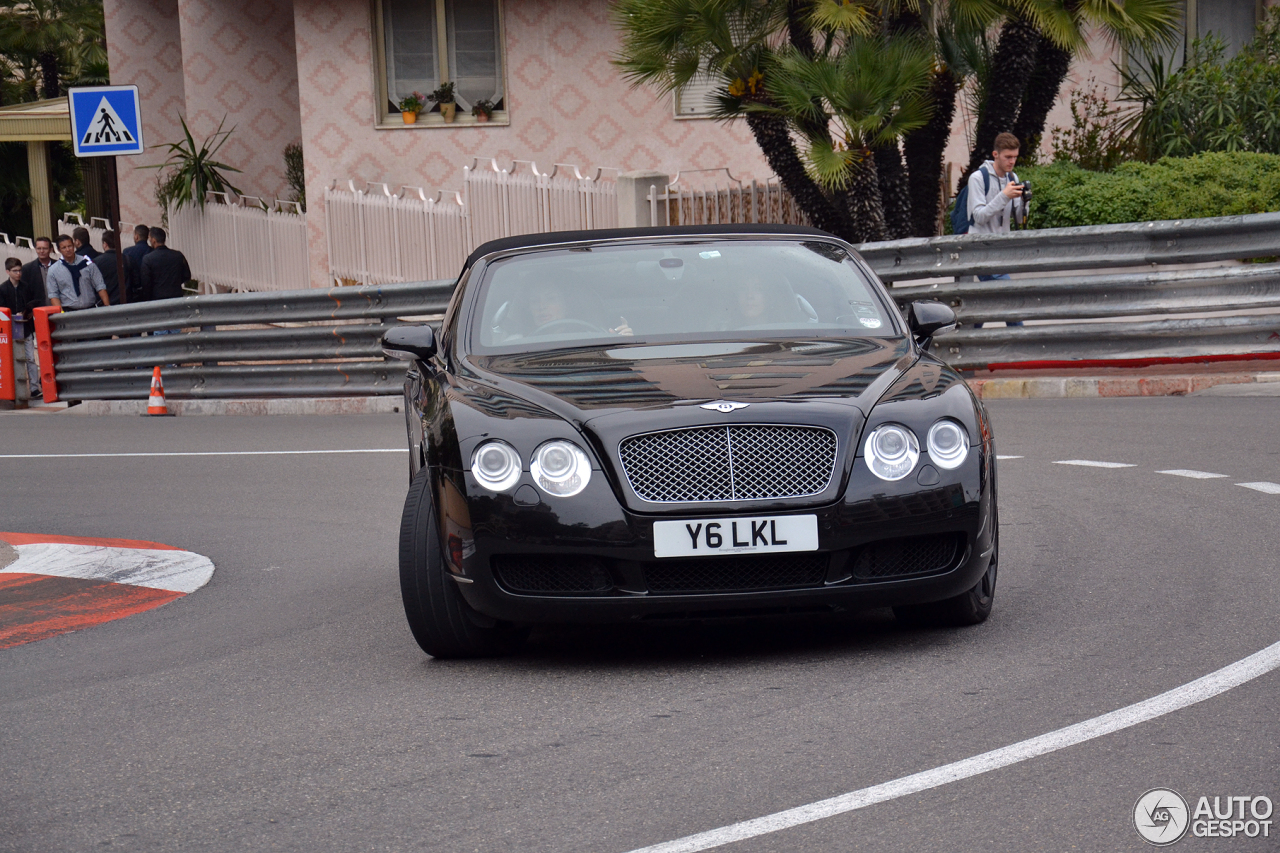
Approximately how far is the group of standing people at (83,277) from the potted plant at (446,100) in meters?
4.21

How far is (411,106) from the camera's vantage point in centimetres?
2227

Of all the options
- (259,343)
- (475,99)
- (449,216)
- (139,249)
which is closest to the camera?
(259,343)

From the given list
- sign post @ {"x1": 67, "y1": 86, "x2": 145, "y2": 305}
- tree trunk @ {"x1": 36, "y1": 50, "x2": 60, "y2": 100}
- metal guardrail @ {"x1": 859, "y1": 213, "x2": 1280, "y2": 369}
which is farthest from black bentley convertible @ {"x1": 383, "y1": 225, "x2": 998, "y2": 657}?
tree trunk @ {"x1": 36, "y1": 50, "x2": 60, "y2": 100}

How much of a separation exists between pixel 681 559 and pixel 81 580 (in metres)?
3.77

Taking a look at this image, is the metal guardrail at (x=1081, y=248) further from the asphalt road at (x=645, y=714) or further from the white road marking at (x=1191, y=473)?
the asphalt road at (x=645, y=714)

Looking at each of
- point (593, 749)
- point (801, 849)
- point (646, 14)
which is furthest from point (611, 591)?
point (646, 14)

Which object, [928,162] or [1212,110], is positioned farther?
[1212,110]

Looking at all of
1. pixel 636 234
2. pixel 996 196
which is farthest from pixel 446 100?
pixel 636 234

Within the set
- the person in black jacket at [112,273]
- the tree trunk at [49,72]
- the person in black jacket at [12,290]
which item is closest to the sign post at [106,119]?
the person in black jacket at [12,290]

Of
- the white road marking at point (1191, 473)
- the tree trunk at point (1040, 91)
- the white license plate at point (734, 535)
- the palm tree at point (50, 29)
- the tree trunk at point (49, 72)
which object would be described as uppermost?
the palm tree at point (50, 29)

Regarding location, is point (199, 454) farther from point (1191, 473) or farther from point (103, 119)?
point (1191, 473)

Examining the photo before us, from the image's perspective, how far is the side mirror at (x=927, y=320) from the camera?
20.9 feet

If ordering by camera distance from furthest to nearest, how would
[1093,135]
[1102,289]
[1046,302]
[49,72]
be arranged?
[49,72] < [1093,135] < [1046,302] < [1102,289]

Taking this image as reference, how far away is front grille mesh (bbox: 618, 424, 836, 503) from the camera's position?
5.16 metres
